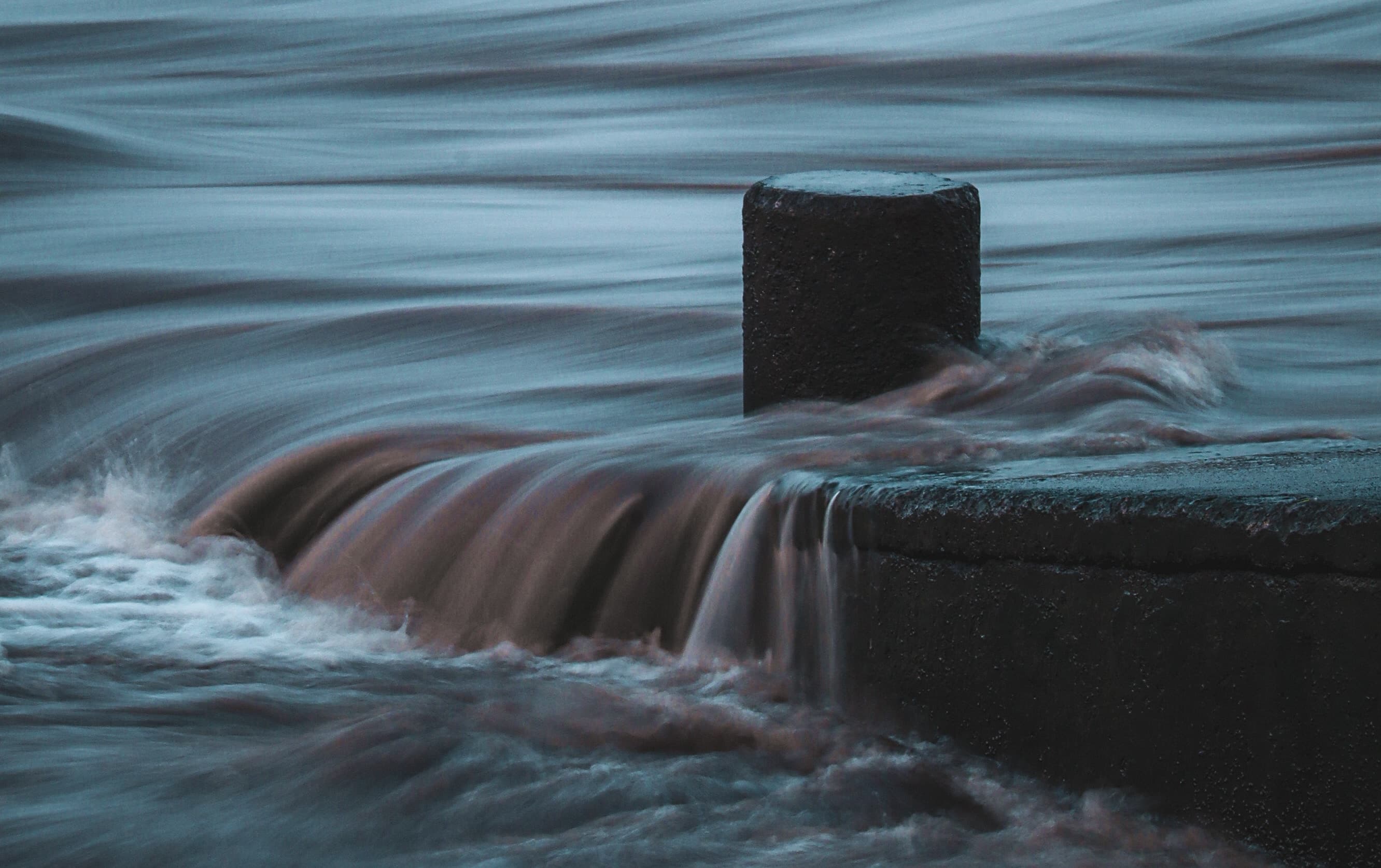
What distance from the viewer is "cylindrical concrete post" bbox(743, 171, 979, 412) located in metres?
3.55

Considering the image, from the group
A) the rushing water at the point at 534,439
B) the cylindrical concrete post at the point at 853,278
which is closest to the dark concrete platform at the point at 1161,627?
the rushing water at the point at 534,439

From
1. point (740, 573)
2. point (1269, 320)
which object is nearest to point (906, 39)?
point (1269, 320)

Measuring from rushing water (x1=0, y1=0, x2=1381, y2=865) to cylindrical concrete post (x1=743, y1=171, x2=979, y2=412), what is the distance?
9 centimetres

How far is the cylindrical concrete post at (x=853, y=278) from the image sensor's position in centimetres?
355

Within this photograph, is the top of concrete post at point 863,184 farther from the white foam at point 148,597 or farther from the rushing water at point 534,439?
the white foam at point 148,597

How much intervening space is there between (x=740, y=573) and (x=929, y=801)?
58 centimetres

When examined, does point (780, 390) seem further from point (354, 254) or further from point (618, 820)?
point (354, 254)

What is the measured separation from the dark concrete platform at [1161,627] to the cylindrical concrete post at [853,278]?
0.82 meters

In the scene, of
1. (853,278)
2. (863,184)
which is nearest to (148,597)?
(853,278)

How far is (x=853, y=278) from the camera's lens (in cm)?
360

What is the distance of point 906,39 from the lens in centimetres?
1118

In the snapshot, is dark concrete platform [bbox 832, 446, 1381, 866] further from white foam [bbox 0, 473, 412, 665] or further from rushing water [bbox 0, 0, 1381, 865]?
white foam [bbox 0, 473, 412, 665]

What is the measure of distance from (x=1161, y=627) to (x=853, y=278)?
1298 millimetres

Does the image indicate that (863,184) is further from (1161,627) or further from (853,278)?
(1161,627)
